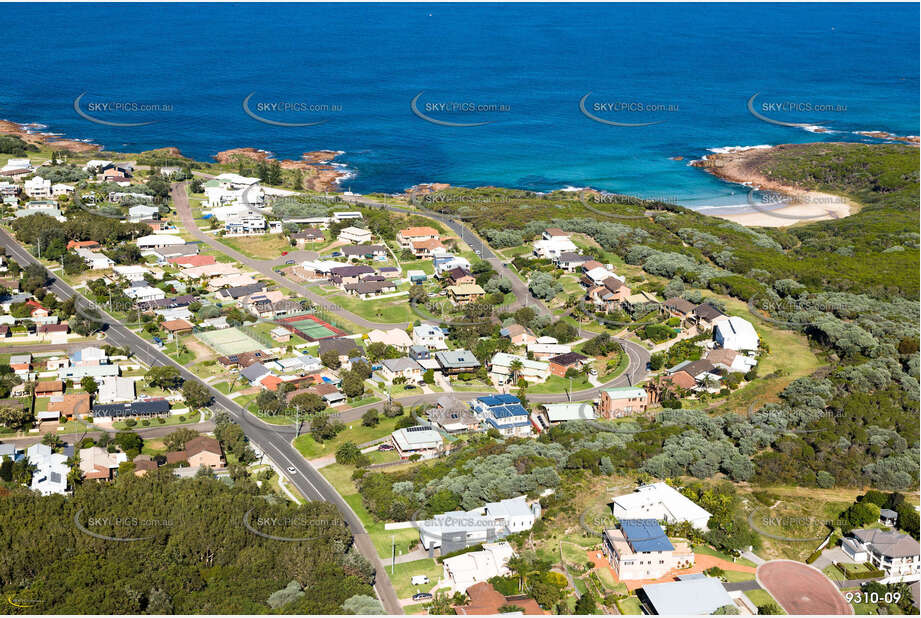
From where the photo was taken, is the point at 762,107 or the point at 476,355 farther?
the point at 762,107

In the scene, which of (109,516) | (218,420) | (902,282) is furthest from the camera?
(902,282)

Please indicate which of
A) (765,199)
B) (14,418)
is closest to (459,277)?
(14,418)

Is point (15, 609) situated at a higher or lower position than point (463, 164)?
higher

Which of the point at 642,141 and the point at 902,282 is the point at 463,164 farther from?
the point at 902,282

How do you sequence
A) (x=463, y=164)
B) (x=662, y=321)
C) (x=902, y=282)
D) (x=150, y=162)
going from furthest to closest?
(x=463, y=164) < (x=150, y=162) < (x=902, y=282) < (x=662, y=321)

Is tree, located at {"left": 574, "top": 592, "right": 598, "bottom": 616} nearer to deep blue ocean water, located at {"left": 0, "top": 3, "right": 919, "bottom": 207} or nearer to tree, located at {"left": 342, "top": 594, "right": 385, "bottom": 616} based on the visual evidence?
tree, located at {"left": 342, "top": 594, "right": 385, "bottom": 616}

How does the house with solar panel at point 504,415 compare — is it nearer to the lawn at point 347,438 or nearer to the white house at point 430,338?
the lawn at point 347,438

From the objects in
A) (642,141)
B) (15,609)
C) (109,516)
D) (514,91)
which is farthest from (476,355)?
(514,91)

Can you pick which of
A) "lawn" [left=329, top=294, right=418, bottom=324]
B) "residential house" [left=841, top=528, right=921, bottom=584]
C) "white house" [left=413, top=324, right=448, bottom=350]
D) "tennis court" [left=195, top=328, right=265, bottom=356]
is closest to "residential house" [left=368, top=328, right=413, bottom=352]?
"white house" [left=413, top=324, right=448, bottom=350]
